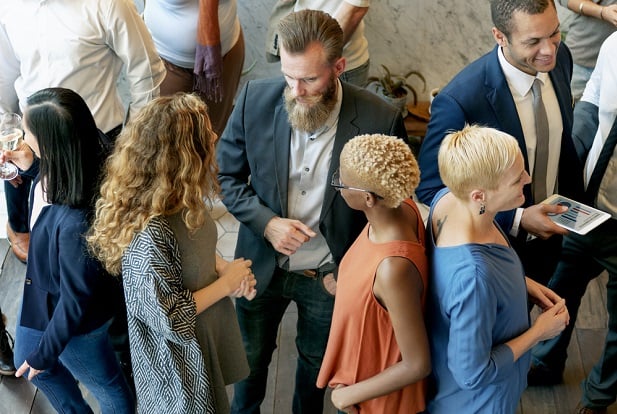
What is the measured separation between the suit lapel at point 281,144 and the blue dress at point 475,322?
60cm

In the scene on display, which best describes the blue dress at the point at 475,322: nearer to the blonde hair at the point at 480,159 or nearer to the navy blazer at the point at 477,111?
the blonde hair at the point at 480,159

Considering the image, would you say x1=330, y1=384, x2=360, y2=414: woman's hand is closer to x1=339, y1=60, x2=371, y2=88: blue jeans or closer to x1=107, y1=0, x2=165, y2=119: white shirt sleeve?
x1=107, y1=0, x2=165, y2=119: white shirt sleeve

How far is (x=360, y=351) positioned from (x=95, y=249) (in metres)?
0.91

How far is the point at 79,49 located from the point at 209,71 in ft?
2.72

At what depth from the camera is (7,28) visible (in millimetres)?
3273

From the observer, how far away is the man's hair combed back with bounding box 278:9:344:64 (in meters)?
2.54

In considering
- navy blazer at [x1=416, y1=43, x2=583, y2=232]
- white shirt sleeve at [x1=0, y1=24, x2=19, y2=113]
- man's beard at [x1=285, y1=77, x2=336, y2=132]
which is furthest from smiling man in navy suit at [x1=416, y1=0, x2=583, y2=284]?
white shirt sleeve at [x1=0, y1=24, x2=19, y2=113]

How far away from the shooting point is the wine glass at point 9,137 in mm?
2959

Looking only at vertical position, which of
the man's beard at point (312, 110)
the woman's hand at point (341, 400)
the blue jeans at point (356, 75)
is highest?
the man's beard at point (312, 110)

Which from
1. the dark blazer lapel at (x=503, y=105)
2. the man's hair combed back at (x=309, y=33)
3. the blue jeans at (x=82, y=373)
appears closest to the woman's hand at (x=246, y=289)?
the blue jeans at (x=82, y=373)

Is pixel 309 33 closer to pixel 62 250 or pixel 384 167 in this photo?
pixel 384 167

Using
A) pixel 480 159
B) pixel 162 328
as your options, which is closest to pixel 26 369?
pixel 162 328

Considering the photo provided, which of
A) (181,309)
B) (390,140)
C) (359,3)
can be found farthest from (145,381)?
(359,3)

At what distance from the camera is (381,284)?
213cm
